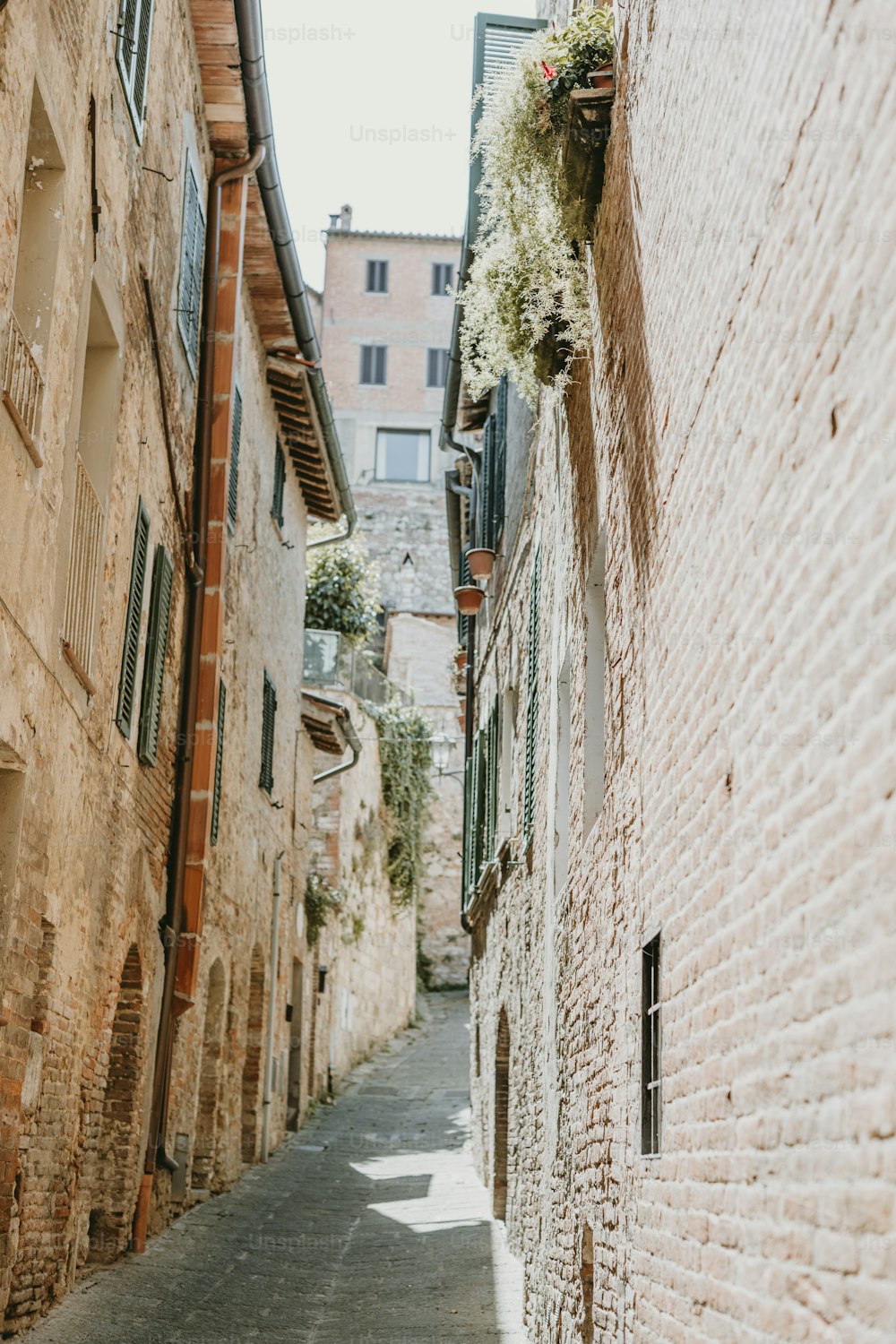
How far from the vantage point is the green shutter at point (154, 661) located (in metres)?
10.4

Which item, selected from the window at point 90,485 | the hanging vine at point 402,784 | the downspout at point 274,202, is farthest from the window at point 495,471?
the hanging vine at point 402,784

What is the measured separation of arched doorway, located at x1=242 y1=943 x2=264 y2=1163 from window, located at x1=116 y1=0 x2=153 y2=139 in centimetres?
1015

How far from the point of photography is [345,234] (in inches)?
1780

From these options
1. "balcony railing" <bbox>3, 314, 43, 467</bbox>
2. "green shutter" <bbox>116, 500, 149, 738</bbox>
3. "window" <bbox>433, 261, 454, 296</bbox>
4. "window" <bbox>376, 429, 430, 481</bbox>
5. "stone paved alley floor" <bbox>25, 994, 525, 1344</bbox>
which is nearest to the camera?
"balcony railing" <bbox>3, 314, 43, 467</bbox>

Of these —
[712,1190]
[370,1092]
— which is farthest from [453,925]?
[712,1190]

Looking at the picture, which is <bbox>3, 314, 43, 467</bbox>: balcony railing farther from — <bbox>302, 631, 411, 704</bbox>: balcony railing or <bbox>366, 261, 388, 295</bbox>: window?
<bbox>366, 261, 388, 295</bbox>: window

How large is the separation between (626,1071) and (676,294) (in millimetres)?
3108

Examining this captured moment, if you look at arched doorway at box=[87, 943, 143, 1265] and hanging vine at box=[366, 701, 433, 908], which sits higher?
hanging vine at box=[366, 701, 433, 908]

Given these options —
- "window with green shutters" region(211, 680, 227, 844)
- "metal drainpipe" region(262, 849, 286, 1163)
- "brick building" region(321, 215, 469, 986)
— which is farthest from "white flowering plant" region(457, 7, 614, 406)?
"brick building" region(321, 215, 469, 986)

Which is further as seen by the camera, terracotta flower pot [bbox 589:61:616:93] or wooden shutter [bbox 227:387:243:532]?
wooden shutter [bbox 227:387:243:532]

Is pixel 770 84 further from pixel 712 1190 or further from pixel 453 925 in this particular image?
pixel 453 925

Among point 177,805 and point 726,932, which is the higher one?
point 177,805

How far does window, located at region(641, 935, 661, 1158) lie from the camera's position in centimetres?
575

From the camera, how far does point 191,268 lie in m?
11.9
